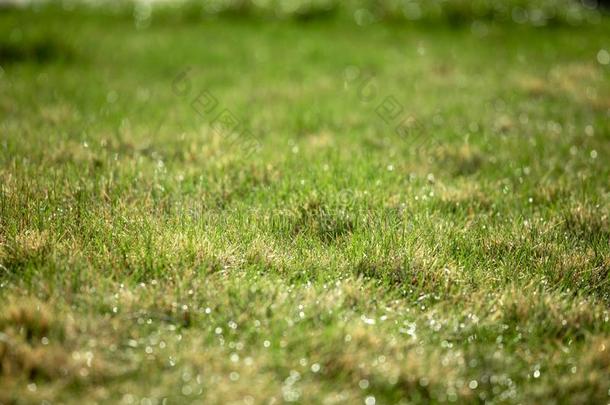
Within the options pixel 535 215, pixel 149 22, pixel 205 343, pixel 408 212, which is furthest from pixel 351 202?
pixel 149 22

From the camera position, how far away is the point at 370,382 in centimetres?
243

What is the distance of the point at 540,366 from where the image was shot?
2578 mm

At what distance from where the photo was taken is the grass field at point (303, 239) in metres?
2.45

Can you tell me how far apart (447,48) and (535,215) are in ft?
17.0

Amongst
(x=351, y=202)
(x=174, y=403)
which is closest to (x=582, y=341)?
(x=351, y=202)

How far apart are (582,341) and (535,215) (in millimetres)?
1180

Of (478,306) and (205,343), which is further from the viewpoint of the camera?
(478,306)

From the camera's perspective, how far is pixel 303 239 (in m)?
3.41

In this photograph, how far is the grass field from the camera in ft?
8.04

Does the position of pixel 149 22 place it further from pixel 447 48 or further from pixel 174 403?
pixel 174 403

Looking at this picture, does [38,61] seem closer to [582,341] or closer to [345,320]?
[345,320]

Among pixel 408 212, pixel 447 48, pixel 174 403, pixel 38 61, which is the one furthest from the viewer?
pixel 447 48

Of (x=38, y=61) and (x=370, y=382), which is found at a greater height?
(x=38, y=61)

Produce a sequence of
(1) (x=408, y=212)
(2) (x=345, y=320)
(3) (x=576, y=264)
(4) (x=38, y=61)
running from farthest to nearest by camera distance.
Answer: (4) (x=38, y=61)
(1) (x=408, y=212)
(3) (x=576, y=264)
(2) (x=345, y=320)
